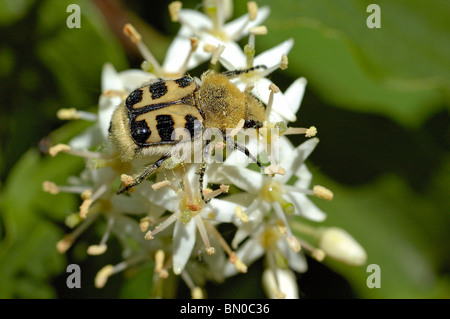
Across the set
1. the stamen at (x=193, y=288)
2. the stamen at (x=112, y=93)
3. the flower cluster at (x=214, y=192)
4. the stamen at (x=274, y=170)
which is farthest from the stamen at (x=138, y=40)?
the stamen at (x=193, y=288)

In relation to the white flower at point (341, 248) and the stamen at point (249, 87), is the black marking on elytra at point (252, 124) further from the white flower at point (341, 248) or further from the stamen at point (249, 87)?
the white flower at point (341, 248)

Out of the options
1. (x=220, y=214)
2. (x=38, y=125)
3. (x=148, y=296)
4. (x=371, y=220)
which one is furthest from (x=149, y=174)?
(x=371, y=220)

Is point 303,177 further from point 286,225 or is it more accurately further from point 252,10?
point 252,10

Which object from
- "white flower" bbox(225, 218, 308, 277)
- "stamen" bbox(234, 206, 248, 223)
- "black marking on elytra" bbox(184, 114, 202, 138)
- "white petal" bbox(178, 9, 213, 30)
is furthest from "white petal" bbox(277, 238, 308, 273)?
"white petal" bbox(178, 9, 213, 30)

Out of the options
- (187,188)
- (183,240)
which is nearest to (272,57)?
(187,188)
